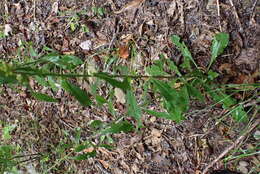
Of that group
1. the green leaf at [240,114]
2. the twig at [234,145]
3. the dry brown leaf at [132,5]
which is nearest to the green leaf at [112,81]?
the green leaf at [240,114]

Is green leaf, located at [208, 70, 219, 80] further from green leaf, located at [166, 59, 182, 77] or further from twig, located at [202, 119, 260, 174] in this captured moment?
twig, located at [202, 119, 260, 174]

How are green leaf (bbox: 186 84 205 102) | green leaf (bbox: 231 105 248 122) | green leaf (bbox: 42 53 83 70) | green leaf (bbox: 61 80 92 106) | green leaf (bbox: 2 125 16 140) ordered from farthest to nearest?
1. green leaf (bbox: 2 125 16 140)
2. green leaf (bbox: 231 105 248 122)
3. green leaf (bbox: 186 84 205 102)
4. green leaf (bbox: 42 53 83 70)
5. green leaf (bbox: 61 80 92 106)

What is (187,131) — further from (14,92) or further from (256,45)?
(14,92)

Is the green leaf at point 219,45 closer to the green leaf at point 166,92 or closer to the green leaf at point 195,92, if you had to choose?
the green leaf at point 195,92

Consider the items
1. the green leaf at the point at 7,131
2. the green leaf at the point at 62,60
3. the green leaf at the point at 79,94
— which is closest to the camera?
the green leaf at the point at 79,94

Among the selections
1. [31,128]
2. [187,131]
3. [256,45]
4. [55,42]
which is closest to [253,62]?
[256,45]

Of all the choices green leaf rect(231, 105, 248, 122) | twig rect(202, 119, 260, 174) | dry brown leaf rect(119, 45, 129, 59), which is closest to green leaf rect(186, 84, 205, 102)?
green leaf rect(231, 105, 248, 122)
